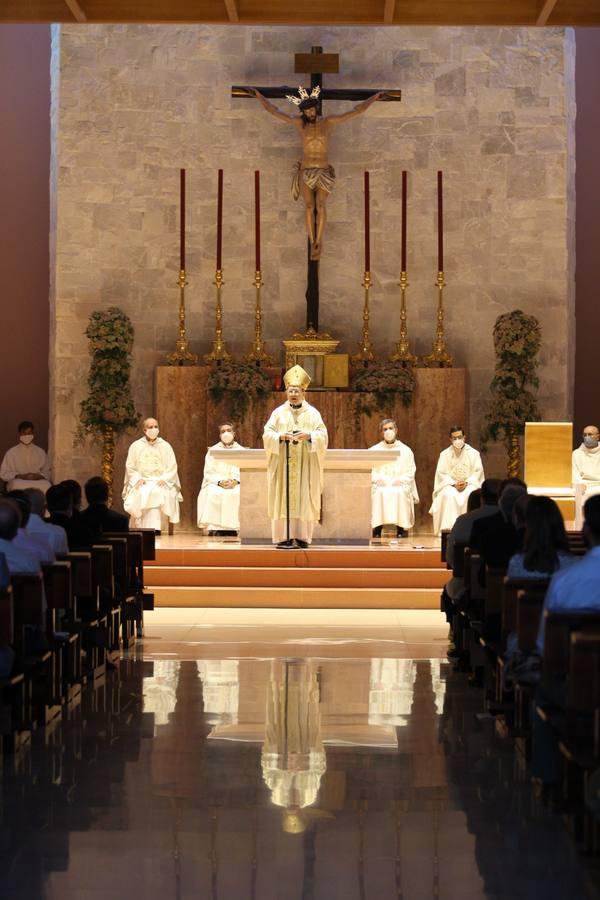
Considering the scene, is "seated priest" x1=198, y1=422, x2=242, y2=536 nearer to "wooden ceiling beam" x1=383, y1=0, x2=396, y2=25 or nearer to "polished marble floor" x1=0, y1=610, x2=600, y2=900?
"polished marble floor" x1=0, y1=610, x2=600, y2=900

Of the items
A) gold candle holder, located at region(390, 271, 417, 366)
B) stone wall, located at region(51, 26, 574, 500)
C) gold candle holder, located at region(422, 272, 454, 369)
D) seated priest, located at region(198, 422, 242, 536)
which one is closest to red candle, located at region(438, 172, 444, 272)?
gold candle holder, located at region(422, 272, 454, 369)

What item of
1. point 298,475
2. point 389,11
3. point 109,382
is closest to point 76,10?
point 389,11

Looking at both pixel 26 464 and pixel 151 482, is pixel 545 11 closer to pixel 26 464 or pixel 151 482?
pixel 151 482

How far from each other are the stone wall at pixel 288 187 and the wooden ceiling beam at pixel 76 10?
9.24 m

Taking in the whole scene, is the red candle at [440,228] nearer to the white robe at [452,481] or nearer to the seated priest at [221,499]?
the white robe at [452,481]

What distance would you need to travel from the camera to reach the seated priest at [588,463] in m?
16.3

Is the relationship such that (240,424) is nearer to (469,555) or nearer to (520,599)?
(469,555)

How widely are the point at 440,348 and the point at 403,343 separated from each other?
45 cm

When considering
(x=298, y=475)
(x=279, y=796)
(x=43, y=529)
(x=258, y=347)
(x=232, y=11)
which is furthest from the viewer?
(x=258, y=347)

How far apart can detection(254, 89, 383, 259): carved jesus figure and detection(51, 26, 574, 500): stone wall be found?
73 centimetres

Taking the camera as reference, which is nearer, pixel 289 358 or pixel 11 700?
pixel 11 700

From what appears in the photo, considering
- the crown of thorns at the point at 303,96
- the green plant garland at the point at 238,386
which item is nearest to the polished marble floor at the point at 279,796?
the green plant garland at the point at 238,386

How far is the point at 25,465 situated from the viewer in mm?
17344

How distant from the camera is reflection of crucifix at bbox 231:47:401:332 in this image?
17.3 meters
